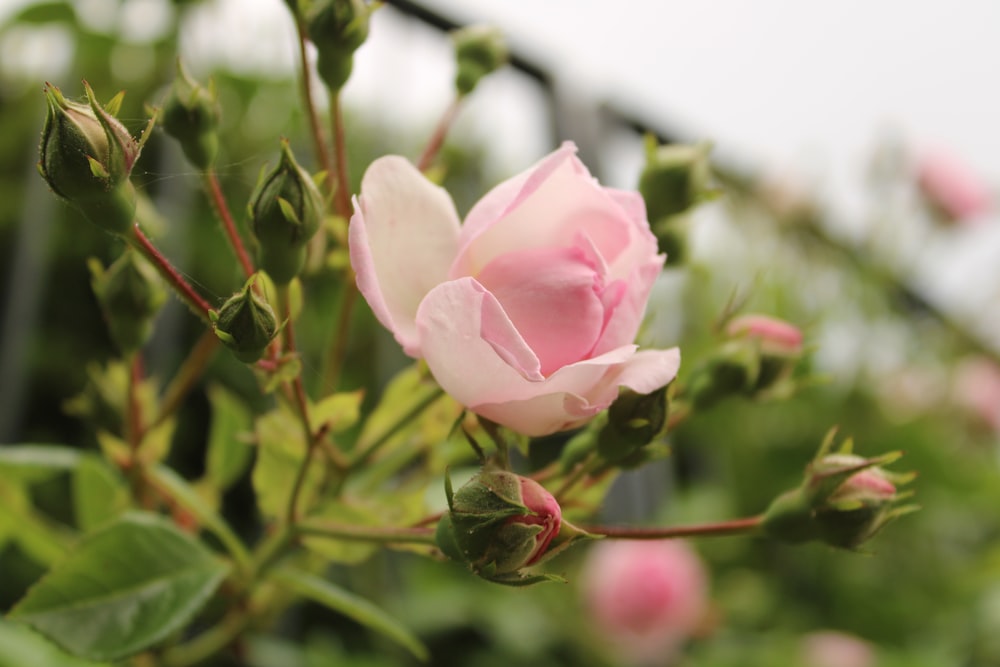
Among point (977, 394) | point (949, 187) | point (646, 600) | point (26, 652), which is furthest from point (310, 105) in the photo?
point (977, 394)

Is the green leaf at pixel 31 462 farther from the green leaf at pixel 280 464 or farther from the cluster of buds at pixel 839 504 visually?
the cluster of buds at pixel 839 504

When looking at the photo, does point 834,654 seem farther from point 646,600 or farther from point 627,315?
point 627,315

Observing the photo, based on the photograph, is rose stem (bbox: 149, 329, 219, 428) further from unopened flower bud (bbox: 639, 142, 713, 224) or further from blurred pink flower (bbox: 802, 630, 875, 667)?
blurred pink flower (bbox: 802, 630, 875, 667)

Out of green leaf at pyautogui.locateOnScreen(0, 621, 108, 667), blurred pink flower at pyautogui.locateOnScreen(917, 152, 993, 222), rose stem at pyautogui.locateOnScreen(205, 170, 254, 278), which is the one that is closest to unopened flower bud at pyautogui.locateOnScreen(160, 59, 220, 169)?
rose stem at pyautogui.locateOnScreen(205, 170, 254, 278)

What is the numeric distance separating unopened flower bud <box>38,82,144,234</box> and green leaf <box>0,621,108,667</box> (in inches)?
9.6

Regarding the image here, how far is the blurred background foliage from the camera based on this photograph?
0.72 m

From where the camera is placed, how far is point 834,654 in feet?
2.22

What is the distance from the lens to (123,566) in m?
0.26

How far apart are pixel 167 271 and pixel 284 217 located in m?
0.03

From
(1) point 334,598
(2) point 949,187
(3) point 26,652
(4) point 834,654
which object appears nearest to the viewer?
(1) point 334,598

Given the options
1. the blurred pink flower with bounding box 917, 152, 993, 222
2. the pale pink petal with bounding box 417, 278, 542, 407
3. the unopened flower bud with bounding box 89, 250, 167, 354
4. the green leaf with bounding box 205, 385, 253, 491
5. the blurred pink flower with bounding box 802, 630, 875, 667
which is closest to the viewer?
the pale pink petal with bounding box 417, 278, 542, 407

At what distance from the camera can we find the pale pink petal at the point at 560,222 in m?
0.21

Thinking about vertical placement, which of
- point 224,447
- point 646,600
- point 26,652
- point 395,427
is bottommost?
point 646,600

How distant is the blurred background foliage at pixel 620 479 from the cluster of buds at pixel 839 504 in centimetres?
40
